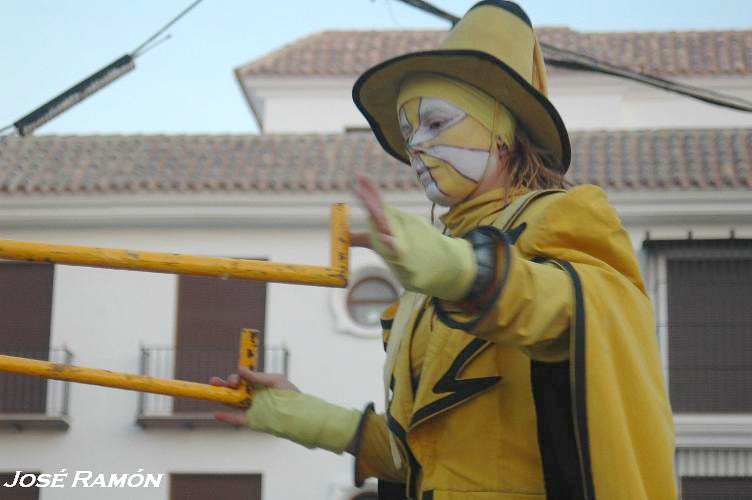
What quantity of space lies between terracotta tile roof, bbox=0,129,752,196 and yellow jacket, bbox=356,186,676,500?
15.0 meters

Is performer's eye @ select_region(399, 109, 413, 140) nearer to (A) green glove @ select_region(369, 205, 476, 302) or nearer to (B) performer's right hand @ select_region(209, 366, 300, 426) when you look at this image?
(B) performer's right hand @ select_region(209, 366, 300, 426)

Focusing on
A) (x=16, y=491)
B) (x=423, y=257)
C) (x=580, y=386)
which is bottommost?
(x=580, y=386)

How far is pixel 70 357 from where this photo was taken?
65.7ft

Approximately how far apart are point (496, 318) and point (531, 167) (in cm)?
101

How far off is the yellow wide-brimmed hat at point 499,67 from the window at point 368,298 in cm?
1571

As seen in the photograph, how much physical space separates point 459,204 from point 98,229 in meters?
16.2

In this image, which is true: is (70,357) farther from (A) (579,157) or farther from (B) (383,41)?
(B) (383,41)

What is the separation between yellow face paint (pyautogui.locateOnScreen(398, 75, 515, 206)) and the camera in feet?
12.8

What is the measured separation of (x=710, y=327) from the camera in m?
19.7

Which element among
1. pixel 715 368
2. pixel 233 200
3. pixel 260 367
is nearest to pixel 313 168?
pixel 233 200

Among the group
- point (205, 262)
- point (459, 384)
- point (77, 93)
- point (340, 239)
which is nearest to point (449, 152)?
point (459, 384)

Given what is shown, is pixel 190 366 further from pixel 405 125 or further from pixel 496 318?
pixel 496 318

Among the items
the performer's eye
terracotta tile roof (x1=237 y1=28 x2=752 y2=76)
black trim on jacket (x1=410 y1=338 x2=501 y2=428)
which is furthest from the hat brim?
terracotta tile roof (x1=237 y1=28 x2=752 y2=76)

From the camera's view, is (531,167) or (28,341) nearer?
(531,167)
